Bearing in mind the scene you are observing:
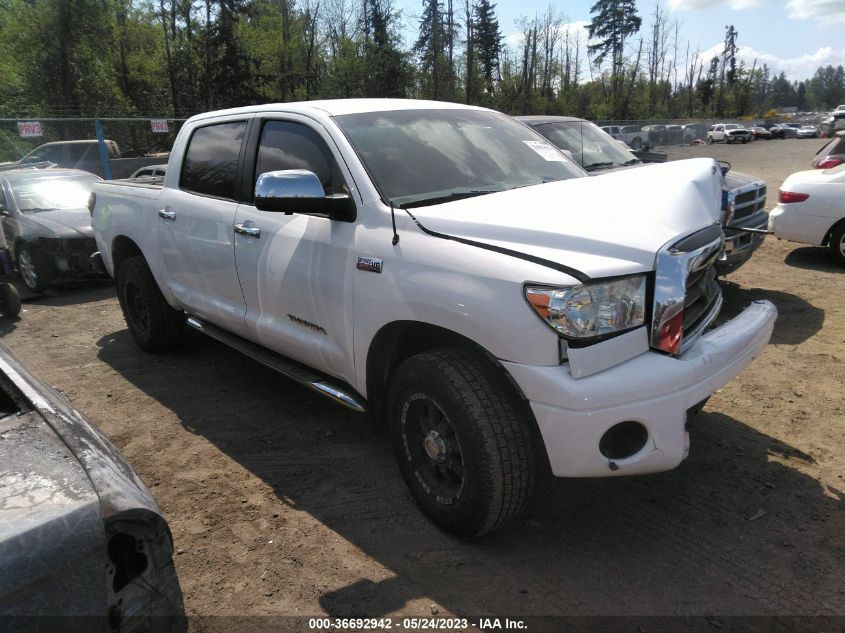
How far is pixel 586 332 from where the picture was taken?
7.54ft

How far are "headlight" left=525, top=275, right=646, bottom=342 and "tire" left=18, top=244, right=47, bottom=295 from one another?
8366 mm

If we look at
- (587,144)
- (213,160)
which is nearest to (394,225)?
(213,160)

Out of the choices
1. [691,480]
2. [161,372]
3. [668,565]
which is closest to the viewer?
[668,565]

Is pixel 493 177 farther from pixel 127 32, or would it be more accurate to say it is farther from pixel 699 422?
pixel 127 32

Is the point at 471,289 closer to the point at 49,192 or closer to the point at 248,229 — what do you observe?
the point at 248,229

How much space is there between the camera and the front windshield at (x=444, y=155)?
3168mm

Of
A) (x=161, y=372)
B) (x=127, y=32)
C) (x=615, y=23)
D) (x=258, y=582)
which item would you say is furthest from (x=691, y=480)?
(x=615, y=23)

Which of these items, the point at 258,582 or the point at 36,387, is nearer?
the point at 36,387

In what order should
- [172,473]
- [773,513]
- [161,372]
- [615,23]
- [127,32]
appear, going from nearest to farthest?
[773,513]
[172,473]
[161,372]
[127,32]
[615,23]

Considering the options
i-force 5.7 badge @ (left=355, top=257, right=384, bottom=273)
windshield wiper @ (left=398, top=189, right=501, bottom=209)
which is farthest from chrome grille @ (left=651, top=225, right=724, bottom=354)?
i-force 5.7 badge @ (left=355, top=257, right=384, bottom=273)

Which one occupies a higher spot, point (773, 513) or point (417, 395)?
point (417, 395)

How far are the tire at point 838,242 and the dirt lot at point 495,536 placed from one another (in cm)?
328

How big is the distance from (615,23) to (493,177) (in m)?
85.0

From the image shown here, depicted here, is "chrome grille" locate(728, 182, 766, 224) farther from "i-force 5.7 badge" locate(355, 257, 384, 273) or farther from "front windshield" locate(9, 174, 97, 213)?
"front windshield" locate(9, 174, 97, 213)
